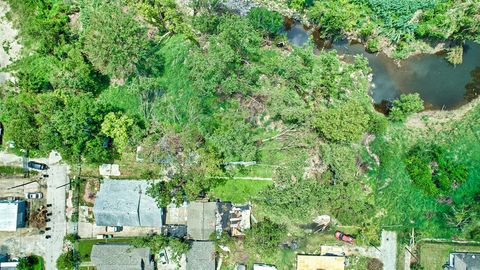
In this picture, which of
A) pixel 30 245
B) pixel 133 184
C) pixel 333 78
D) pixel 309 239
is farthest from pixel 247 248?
pixel 30 245

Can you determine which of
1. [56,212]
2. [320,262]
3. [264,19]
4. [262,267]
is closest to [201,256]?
[262,267]

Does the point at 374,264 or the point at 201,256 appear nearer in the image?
the point at 201,256

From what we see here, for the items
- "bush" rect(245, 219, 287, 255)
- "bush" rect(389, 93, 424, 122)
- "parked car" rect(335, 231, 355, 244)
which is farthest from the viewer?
"bush" rect(389, 93, 424, 122)

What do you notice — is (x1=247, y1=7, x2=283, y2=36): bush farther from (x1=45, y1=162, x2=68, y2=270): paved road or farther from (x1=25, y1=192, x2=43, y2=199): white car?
(x1=25, y1=192, x2=43, y2=199): white car

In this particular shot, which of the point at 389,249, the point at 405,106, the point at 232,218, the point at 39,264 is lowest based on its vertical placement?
the point at 39,264

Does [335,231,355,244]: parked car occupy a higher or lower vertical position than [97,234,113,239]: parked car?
higher

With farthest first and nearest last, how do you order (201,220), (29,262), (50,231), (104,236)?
1. (50,231)
2. (104,236)
3. (29,262)
4. (201,220)

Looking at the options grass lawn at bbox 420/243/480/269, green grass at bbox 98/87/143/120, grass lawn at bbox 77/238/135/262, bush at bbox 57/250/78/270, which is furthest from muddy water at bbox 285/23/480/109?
bush at bbox 57/250/78/270

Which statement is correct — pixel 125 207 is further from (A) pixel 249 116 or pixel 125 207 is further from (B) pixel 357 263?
(B) pixel 357 263
